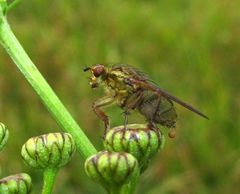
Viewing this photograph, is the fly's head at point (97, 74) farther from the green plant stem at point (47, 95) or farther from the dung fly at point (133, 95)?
the green plant stem at point (47, 95)

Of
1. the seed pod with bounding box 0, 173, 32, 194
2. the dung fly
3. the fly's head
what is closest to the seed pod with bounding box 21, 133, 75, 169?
the seed pod with bounding box 0, 173, 32, 194

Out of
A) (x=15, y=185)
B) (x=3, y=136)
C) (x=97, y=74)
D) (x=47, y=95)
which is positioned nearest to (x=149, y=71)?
(x=97, y=74)

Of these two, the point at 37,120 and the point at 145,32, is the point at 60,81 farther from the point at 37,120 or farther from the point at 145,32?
the point at 145,32

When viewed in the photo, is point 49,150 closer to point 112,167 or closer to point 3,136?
point 3,136

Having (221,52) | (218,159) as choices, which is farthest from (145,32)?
(218,159)

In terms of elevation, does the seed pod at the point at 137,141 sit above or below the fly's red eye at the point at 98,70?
below

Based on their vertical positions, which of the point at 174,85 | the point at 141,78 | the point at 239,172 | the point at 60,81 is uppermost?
the point at 141,78

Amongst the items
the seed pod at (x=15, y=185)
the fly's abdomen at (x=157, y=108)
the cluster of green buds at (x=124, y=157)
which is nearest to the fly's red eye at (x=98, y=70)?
the fly's abdomen at (x=157, y=108)
